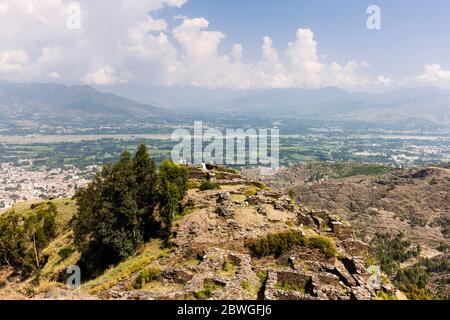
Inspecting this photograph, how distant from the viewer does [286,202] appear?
114ft

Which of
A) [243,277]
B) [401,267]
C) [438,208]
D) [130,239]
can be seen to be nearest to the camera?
[243,277]

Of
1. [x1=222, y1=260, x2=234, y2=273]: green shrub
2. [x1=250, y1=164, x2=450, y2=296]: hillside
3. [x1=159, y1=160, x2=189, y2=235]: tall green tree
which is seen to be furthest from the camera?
[x1=250, y1=164, x2=450, y2=296]: hillside

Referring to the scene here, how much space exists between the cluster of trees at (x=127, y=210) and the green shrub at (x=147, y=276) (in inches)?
332

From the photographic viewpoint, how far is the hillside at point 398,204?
340 feet

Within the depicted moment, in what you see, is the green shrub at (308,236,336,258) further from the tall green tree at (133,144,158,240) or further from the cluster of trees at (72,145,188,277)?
the tall green tree at (133,144,158,240)

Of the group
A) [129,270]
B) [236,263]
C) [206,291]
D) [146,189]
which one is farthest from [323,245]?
[146,189]

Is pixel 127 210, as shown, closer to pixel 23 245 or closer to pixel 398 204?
pixel 23 245

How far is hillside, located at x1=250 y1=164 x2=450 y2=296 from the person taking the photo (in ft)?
340

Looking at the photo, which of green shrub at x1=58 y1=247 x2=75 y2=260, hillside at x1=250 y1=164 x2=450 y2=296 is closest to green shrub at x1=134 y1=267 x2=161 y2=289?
green shrub at x1=58 y1=247 x2=75 y2=260

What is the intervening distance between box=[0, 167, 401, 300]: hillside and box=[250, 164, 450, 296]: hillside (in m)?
77.3

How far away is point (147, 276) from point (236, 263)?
5.56m
